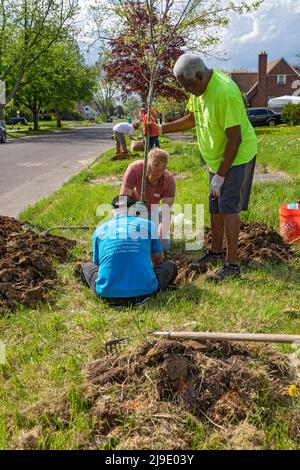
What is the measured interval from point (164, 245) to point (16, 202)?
4.48m

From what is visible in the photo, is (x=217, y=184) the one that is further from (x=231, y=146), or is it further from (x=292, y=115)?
(x=292, y=115)

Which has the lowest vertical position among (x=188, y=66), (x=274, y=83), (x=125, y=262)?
(x=125, y=262)

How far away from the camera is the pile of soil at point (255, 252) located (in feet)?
15.5

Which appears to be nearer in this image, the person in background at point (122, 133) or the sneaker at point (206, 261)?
the sneaker at point (206, 261)

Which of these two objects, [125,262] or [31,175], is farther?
[31,175]

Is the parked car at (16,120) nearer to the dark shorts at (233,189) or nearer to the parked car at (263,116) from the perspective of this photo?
the parked car at (263,116)

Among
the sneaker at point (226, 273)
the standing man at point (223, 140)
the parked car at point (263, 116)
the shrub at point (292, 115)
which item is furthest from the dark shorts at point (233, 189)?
the parked car at point (263, 116)

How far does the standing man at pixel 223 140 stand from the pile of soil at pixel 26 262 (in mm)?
1486

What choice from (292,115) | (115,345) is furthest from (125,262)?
(292,115)

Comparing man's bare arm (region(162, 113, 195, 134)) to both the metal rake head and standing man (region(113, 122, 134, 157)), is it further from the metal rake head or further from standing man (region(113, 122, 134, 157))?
standing man (region(113, 122, 134, 157))

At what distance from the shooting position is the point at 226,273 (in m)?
4.42

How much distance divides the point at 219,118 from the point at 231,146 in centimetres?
28

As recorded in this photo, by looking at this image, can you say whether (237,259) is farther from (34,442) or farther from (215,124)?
(34,442)

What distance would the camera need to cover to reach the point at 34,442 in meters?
2.26
